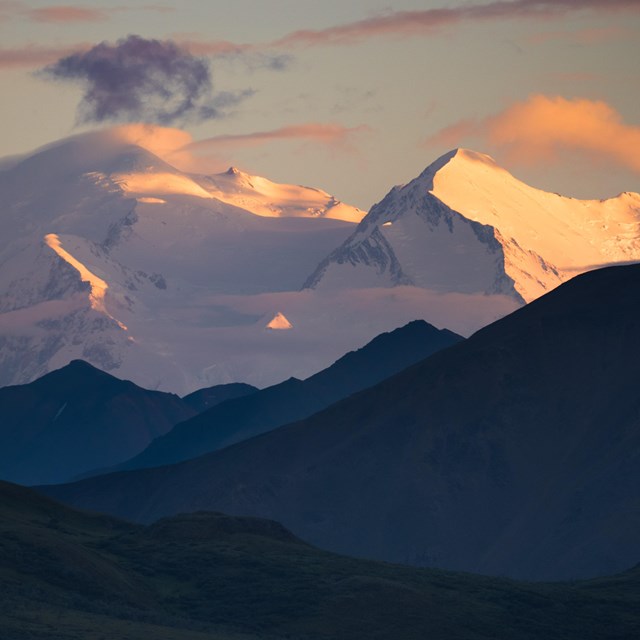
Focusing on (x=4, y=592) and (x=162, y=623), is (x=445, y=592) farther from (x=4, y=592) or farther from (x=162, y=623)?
(x=4, y=592)

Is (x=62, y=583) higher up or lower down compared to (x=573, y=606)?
higher up

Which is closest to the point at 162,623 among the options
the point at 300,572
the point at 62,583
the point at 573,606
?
the point at 62,583

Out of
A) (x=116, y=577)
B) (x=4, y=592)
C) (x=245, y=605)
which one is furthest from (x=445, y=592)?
(x=4, y=592)

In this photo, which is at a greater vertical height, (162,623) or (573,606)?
(162,623)

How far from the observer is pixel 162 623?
554ft

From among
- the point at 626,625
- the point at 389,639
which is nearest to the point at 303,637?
the point at 389,639

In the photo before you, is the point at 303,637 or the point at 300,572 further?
the point at 300,572

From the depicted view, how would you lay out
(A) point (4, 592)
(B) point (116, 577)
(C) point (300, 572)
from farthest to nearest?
1. (C) point (300, 572)
2. (B) point (116, 577)
3. (A) point (4, 592)

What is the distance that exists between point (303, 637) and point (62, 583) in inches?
808

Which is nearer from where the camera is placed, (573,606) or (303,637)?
(303,637)

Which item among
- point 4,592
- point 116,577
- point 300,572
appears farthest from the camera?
point 300,572

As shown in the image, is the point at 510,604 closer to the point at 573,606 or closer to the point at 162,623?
the point at 573,606

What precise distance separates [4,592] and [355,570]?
150 ft

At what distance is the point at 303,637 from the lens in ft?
568
